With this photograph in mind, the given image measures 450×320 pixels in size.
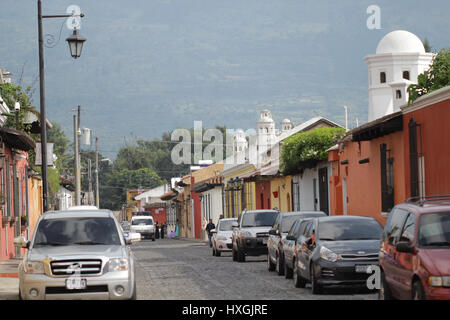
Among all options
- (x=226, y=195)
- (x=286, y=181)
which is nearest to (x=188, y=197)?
(x=226, y=195)

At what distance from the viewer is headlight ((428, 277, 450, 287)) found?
439 inches

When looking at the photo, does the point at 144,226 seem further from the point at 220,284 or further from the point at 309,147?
the point at 220,284

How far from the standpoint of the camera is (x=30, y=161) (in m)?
41.9

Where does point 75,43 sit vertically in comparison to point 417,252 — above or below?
above

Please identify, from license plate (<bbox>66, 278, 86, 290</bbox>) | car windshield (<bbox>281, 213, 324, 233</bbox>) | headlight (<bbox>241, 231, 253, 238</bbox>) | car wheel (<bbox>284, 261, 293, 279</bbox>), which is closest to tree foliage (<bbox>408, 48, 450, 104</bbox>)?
car windshield (<bbox>281, 213, 324, 233</bbox>)

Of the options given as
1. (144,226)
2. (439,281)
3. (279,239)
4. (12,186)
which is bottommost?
(144,226)

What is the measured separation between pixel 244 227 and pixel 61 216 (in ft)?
50.8

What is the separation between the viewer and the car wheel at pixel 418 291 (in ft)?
37.6

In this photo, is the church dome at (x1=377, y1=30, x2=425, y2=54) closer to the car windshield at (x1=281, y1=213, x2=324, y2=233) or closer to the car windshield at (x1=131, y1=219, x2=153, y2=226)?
the car windshield at (x1=131, y1=219, x2=153, y2=226)

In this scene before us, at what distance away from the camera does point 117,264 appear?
14305 millimetres

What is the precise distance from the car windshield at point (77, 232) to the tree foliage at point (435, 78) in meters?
13.9

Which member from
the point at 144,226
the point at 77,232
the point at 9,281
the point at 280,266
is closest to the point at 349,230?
the point at 280,266

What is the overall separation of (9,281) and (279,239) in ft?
23.3
